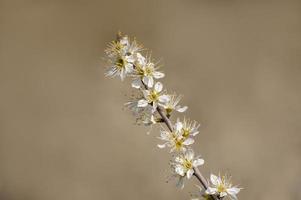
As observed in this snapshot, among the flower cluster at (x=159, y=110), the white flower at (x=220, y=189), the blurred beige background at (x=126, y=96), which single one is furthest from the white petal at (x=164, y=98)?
the blurred beige background at (x=126, y=96)

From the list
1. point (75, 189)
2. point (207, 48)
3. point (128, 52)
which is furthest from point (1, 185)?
point (128, 52)

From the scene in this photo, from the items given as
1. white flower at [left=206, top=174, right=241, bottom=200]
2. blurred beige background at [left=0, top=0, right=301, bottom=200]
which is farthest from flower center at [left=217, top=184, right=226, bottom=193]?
blurred beige background at [left=0, top=0, right=301, bottom=200]

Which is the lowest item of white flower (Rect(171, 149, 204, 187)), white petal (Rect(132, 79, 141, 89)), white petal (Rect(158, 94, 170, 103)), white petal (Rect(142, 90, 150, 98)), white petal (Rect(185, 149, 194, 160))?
white flower (Rect(171, 149, 204, 187))

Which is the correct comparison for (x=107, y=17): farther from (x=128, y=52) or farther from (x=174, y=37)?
(x=128, y=52)

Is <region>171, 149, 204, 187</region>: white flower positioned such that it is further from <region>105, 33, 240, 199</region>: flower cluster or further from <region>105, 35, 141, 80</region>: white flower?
<region>105, 35, 141, 80</region>: white flower

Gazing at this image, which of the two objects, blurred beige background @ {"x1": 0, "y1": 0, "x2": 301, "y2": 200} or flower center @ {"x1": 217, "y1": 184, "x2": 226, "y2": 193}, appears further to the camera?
blurred beige background @ {"x1": 0, "y1": 0, "x2": 301, "y2": 200}

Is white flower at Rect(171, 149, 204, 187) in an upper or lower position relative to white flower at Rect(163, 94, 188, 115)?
lower

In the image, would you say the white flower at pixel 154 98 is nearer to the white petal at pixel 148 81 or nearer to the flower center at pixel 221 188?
the white petal at pixel 148 81
